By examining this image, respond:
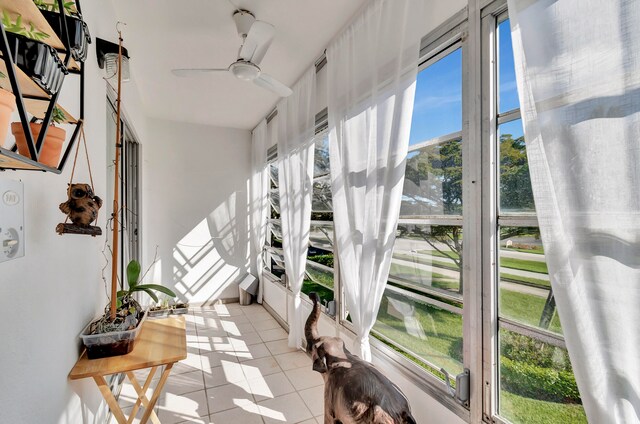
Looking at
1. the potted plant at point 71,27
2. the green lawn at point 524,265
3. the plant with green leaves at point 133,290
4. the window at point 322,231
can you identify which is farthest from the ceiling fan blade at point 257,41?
the green lawn at point 524,265

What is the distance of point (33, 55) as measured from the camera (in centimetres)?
56

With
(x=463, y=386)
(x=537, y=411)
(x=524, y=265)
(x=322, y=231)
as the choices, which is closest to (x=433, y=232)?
(x=524, y=265)

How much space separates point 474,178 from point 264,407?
2145 millimetres

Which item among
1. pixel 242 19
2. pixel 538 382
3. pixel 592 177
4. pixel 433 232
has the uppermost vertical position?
pixel 242 19

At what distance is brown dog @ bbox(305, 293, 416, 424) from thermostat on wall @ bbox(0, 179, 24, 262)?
127 centimetres

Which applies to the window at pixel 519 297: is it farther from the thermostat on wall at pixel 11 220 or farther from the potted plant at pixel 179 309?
the potted plant at pixel 179 309

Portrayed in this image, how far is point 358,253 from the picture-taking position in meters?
1.85

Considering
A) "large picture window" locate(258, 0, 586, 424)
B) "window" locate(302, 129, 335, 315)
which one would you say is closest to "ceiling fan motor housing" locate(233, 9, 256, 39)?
"window" locate(302, 129, 335, 315)

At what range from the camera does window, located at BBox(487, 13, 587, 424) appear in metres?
1.12

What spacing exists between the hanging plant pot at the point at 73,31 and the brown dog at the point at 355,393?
154cm

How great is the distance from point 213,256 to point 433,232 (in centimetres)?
381

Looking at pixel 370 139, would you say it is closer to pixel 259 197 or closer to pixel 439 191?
pixel 439 191

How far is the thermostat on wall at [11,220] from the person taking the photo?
0.77m

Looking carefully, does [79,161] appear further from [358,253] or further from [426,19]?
[426,19]
